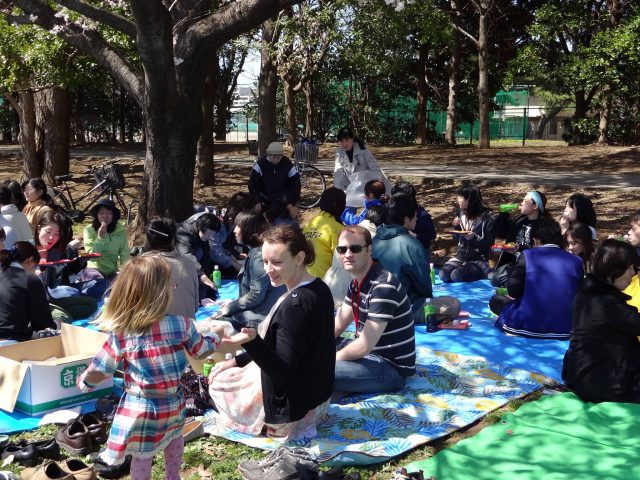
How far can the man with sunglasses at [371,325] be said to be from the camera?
4.71 metres

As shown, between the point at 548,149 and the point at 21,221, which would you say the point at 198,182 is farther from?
the point at 548,149

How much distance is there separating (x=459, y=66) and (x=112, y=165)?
14710 millimetres

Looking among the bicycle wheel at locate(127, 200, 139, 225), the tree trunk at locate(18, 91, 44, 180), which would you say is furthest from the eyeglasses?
the tree trunk at locate(18, 91, 44, 180)

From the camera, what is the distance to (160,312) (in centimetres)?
337

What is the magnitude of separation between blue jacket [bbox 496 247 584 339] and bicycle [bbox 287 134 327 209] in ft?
23.1

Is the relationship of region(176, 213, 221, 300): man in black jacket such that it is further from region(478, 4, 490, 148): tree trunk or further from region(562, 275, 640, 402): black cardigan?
region(478, 4, 490, 148): tree trunk

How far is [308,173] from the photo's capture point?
1457 cm

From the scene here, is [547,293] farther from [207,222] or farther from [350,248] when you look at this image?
[207,222]

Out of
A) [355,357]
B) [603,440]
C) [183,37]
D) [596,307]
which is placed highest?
[183,37]

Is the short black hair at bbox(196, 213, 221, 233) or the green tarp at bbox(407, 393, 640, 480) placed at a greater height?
the short black hair at bbox(196, 213, 221, 233)

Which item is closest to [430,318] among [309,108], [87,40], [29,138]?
[87,40]

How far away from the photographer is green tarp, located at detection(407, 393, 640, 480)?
158 inches

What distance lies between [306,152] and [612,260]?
952cm

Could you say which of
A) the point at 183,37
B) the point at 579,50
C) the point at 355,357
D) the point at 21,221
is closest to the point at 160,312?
the point at 355,357
